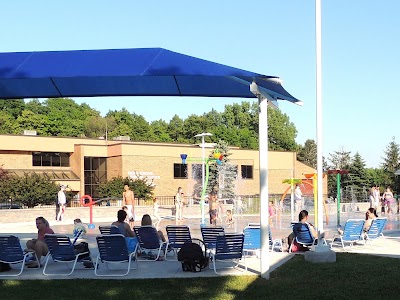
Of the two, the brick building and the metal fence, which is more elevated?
the brick building

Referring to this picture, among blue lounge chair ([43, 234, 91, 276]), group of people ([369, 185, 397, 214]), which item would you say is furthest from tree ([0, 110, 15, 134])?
blue lounge chair ([43, 234, 91, 276])

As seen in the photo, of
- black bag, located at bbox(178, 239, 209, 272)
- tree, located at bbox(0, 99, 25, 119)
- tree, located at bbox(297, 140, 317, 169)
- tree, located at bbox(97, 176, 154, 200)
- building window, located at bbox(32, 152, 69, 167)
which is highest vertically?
tree, located at bbox(0, 99, 25, 119)

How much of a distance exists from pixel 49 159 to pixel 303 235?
40751 millimetres

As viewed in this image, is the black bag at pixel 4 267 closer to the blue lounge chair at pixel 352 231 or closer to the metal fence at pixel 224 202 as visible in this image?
the blue lounge chair at pixel 352 231

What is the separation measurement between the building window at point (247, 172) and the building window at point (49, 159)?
1774 centimetres

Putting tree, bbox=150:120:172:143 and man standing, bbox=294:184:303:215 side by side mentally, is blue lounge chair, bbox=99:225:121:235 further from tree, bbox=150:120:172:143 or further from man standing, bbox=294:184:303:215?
tree, bbox=150:120:172:143

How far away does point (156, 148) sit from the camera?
2152 inches

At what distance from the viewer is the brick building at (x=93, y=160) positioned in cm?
5009

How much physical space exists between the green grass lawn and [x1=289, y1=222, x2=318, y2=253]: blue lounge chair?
266 cm

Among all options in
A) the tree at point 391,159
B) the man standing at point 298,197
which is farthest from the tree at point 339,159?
the man standing at point 298,197

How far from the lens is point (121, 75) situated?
35.9 ft

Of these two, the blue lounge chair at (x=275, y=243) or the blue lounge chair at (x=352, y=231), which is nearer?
the blue lounge chair at (x=275, y=243)

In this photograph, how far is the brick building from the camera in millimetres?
50094

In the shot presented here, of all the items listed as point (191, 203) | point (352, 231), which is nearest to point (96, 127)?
point (191, 203)
